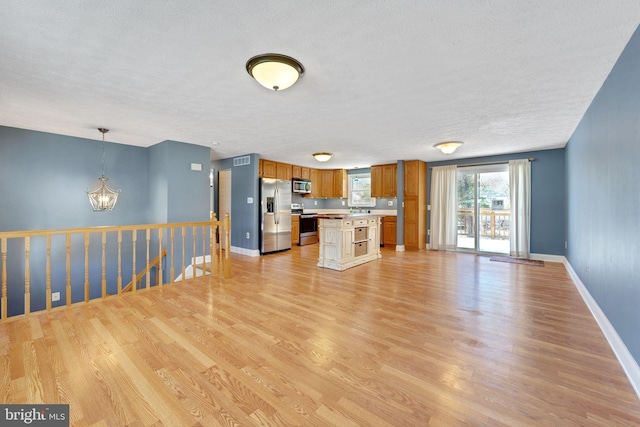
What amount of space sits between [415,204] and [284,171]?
3.50m

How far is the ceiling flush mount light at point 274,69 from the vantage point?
6.66 feet

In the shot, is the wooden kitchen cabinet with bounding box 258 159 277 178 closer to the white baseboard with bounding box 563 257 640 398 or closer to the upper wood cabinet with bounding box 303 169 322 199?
the upper wood cabinet with bounding box 303 169 322 199

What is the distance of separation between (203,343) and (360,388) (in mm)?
1317

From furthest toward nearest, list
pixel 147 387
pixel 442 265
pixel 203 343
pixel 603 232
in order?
pixel 442 265 < pixel 603 232 < pixel 203 343 < pixel 147 387

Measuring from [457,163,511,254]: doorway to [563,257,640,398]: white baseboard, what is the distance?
10.2ft

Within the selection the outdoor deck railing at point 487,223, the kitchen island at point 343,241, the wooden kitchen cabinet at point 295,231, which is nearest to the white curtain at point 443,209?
the outdoor deck railing at point 487,223

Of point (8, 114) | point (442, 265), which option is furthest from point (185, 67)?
point (442, 265)

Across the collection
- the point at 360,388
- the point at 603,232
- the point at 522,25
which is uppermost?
the point at 522,25

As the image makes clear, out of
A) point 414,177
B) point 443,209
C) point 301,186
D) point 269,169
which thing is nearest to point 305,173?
point 301,186

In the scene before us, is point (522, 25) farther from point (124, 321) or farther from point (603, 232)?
point (124, 321)

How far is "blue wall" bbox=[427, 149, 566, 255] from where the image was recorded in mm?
5301

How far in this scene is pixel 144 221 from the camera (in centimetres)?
537

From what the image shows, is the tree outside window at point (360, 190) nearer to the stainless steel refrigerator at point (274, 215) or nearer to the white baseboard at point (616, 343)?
the stainless steel refrigerator at point (274, 215)

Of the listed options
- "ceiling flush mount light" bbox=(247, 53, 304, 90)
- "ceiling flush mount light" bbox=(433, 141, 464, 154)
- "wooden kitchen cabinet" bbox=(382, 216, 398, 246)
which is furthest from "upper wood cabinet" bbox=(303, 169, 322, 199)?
"ceiling flush mount light" bbox=(247, 53, 304, 90)
